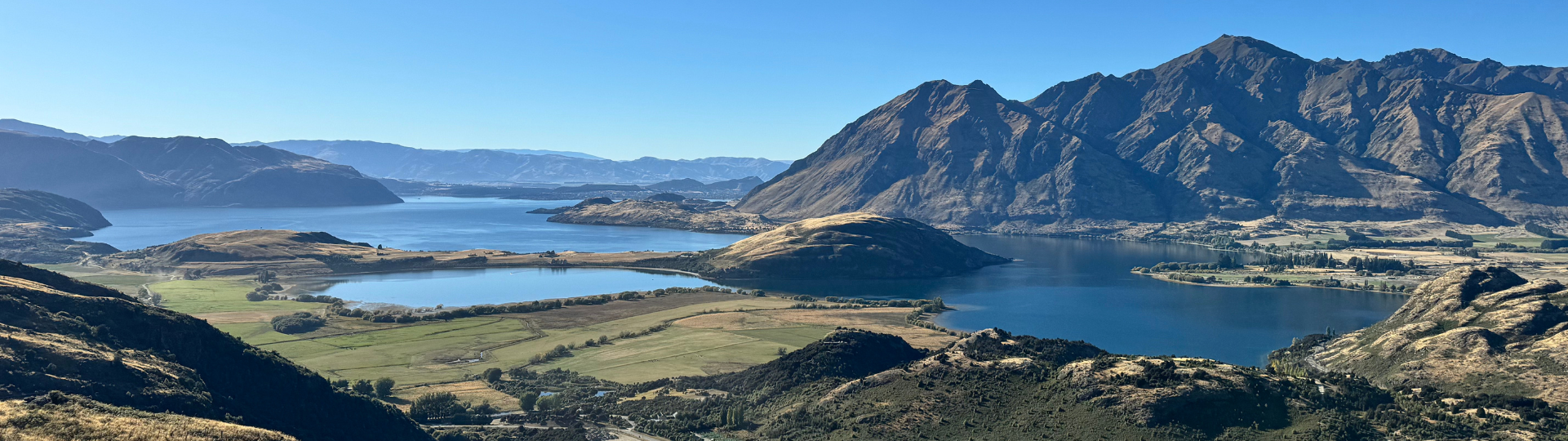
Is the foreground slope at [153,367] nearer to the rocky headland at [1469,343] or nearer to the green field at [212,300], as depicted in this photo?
the green field at [212,300]

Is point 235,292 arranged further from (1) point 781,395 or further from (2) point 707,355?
(1) point 781,395

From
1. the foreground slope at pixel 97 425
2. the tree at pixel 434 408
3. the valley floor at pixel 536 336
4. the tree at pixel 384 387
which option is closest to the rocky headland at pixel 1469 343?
the valley floor at pixel 536 336

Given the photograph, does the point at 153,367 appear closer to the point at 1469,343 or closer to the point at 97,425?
the point at 97,425

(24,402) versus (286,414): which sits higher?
(24,402)

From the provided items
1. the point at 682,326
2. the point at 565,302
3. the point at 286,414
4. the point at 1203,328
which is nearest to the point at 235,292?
the point at 565,302

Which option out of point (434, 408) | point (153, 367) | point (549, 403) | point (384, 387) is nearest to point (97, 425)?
point (153, 367)
